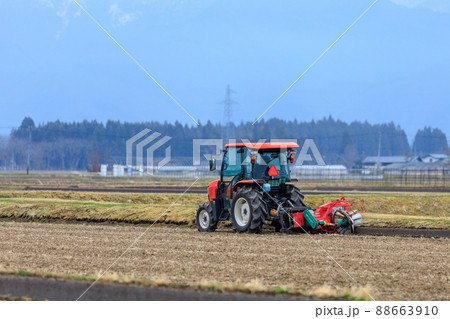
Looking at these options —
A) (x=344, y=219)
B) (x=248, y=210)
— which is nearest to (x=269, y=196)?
(x=248, y=210)

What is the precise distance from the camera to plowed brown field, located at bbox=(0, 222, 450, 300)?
36.7ft

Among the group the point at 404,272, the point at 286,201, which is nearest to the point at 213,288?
the point at 404,272

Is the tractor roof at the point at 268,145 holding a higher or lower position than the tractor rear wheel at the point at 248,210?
higher

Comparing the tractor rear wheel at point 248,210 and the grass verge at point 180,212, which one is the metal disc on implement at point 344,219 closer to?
the grass verge at point 180,212

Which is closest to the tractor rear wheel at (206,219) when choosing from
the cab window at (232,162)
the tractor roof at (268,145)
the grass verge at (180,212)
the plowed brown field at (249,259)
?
the plowed brown field at (249,259)

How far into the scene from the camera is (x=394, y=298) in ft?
32.3

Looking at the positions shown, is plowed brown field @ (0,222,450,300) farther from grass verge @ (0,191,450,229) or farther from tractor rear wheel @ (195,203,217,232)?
grass verge @ (0,191,450,229)

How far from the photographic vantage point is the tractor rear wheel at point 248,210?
63.4 ft

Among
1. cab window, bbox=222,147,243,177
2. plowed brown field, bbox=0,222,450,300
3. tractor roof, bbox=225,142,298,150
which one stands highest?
tractor roof, bbox=225,142,298,150

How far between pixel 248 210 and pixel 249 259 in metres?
5.72

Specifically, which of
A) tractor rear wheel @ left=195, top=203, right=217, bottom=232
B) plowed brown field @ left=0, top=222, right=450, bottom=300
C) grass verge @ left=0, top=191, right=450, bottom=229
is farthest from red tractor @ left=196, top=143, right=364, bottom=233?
grass verge @ left=0, top=191, right=450, bottom=229

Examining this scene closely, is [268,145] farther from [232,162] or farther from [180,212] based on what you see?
[180,212]

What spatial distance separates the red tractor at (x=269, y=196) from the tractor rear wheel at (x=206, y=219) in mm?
711
